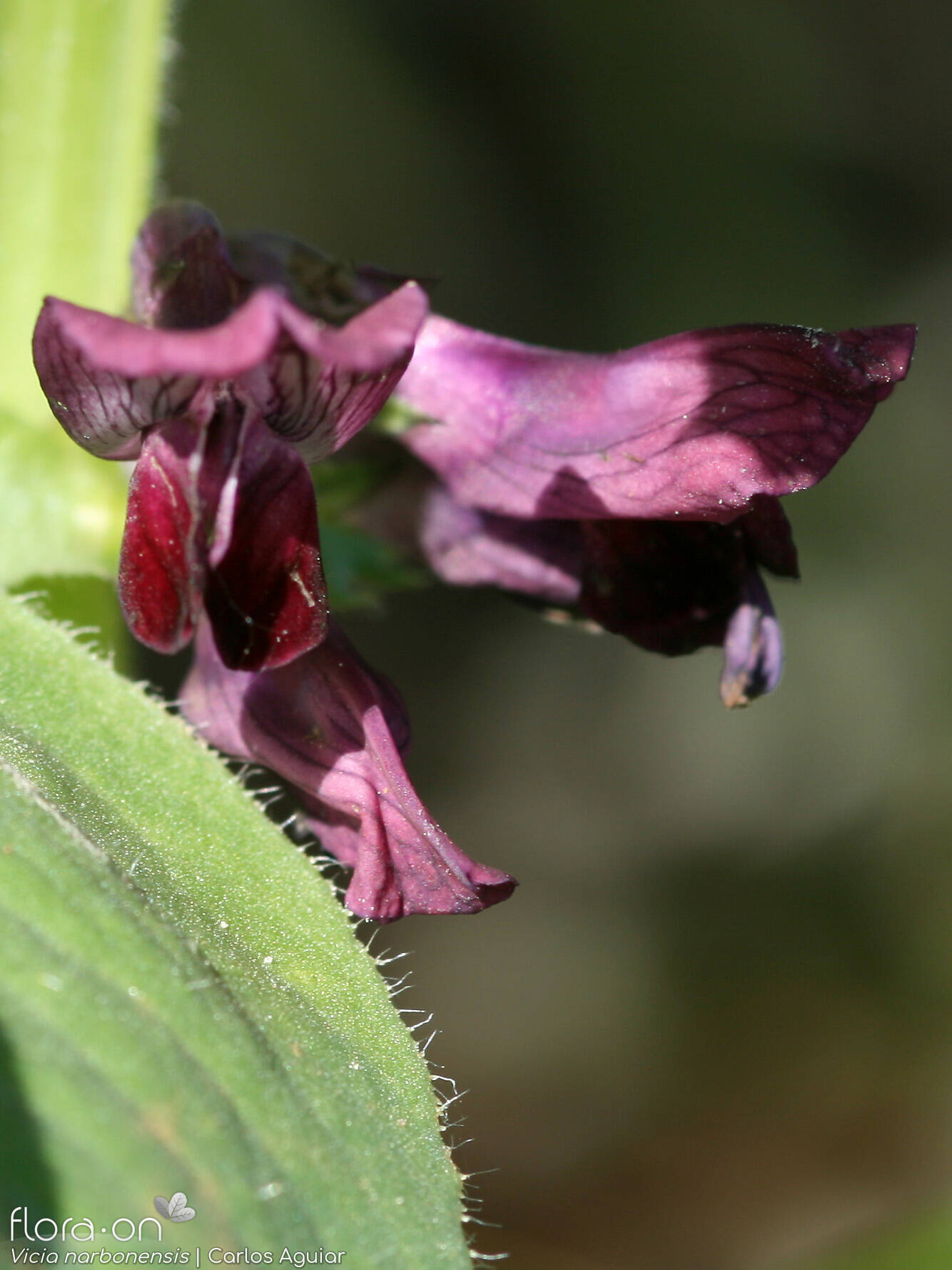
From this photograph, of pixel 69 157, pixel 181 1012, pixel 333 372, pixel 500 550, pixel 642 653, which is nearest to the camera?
pixel 181 1012

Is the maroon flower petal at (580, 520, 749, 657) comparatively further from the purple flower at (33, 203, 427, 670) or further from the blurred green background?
the blurred green background

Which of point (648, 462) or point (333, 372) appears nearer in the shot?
point (333, 372)

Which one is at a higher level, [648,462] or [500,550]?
[648,462]

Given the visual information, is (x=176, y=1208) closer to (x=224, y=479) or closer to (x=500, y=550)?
(x=224, y=479)

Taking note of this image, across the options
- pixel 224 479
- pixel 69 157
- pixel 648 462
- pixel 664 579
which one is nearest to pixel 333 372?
→ pixel 224 479

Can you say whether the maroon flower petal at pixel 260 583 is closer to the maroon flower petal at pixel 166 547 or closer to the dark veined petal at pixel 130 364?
the maroon flower petal at pixel 166 547

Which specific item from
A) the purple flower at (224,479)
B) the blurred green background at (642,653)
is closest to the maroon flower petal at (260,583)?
the purple flower at (224,479)

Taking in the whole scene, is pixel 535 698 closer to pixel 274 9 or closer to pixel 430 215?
pixel 430 215
